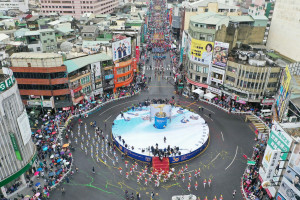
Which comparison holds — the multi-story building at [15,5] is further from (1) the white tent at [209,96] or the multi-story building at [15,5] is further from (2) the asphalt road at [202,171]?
(1) the white tent at [209,96]

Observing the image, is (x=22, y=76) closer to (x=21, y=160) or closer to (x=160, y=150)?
(x=21, y=160)

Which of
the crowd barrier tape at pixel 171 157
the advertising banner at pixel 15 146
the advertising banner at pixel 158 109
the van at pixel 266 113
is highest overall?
the advertising banner at pixel 15 146

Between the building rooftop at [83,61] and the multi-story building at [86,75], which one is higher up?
the building rooftop at [83,61]

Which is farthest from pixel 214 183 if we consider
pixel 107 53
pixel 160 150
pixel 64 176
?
pixel 107 53

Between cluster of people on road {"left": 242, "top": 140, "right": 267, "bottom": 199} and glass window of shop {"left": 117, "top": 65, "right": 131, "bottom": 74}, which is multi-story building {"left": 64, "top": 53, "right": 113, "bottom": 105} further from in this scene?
cluster of people on road {"left": 242, "top": 140, "right": 267, "bottom": 199}

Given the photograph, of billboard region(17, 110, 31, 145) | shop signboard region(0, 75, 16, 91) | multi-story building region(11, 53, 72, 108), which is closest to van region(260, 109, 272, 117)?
multi-story building region(11, 53, 72, 108)

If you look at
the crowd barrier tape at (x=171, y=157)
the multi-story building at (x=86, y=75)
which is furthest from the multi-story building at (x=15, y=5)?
the crowd barrier tape at (x=171, y=157)

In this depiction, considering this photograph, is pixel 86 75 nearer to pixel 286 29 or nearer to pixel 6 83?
pixel 6 83

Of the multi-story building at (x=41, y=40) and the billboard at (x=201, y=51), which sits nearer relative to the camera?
the billboard at (x=201, y=51)
